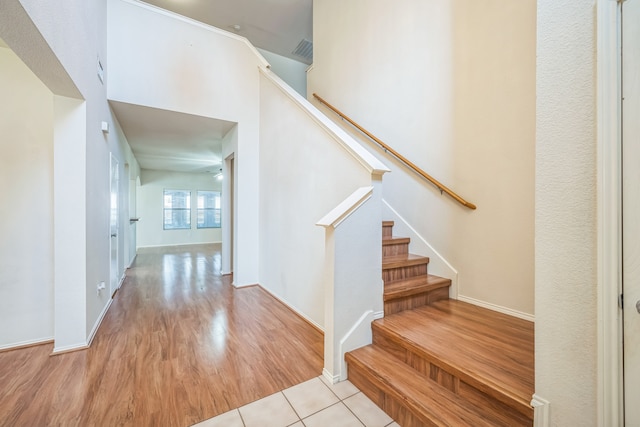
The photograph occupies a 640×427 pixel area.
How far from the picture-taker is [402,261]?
7.78 ft

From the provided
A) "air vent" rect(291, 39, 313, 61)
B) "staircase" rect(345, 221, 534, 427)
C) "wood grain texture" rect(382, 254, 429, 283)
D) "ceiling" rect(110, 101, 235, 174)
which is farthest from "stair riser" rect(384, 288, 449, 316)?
"air vent" rect(291, 39, 313, 61)

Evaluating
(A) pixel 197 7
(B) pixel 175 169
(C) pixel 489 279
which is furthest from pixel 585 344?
(B) pixel 175 169

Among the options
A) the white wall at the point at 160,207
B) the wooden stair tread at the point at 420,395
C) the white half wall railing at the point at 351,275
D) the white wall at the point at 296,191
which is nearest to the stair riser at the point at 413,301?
the white half wall railing at the point at 351,275

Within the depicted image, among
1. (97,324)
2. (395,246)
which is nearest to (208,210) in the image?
(97,324)

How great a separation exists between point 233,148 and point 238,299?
237 centimetres

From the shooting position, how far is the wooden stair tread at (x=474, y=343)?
1245 millimetres

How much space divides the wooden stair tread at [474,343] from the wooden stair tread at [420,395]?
11 centimetres

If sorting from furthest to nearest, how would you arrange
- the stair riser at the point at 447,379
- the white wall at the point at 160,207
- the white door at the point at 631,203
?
the white wall at the point at 160,207
the stair riser at the point at 447,379
the white door at the point at 631,203

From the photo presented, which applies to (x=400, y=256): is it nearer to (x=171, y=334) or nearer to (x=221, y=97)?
(x=171, y=334)

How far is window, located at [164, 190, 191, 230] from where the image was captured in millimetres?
8828

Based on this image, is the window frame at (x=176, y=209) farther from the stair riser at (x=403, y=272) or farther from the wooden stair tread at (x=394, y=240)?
the stair riser at (x=403, y=272)

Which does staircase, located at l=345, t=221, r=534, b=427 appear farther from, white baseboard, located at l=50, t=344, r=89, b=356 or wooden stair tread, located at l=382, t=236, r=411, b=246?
white baseboard, located at l=50, t=344, r=89, b=356

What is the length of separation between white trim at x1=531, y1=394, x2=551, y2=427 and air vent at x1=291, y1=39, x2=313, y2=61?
250 inches

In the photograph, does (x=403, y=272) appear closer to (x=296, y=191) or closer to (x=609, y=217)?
(x=296, y=191)
